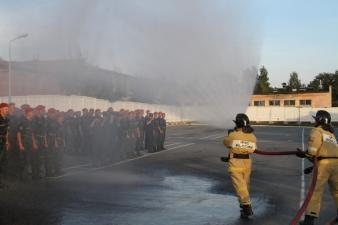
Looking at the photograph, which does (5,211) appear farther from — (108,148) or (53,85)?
(53,85)

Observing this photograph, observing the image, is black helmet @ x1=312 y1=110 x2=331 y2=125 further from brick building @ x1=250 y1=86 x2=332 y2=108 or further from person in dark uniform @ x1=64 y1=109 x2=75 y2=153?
brick building @ x1=250 y1=86 x2=332 y2=108

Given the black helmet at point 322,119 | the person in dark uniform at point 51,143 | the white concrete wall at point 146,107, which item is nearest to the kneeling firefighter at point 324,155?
the black helmet at point 322,119

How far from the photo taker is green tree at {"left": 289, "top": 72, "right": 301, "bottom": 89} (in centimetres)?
10710

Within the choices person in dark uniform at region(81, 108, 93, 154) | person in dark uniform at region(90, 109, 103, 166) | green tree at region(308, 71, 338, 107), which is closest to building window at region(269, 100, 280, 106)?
green tree at region(308, 71, 338, 107)

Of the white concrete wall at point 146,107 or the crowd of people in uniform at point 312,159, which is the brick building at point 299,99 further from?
the crowd of people in uniform at point 312,159

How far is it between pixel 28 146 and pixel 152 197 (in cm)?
→ 427

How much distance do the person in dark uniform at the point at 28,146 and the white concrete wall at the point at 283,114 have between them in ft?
174

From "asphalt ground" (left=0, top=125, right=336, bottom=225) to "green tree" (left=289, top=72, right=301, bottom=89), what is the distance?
95070 millimetres

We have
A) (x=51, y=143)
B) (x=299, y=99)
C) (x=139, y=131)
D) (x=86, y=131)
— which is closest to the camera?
(x=51, y=143)

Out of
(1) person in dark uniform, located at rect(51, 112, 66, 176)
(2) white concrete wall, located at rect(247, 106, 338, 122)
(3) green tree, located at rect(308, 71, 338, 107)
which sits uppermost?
(3) green tree, located at rect(308, 71, 338, 107)

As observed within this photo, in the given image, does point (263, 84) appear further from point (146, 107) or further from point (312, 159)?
point (312, 159)

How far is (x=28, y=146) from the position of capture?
1239cm

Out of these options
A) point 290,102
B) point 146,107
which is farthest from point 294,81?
point 146,107

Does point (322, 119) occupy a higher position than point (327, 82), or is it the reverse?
point (327, 82)
